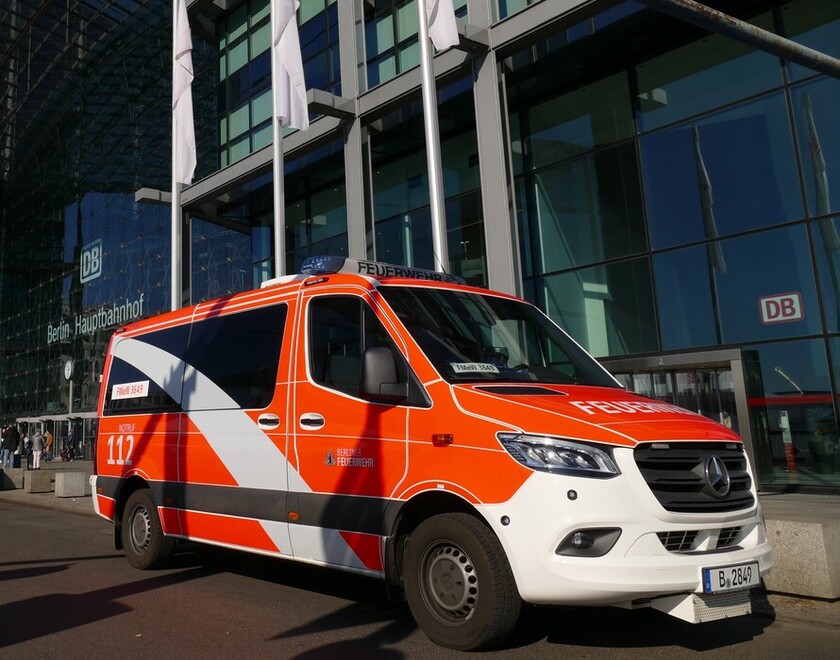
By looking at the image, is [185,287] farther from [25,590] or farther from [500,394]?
[500,394]

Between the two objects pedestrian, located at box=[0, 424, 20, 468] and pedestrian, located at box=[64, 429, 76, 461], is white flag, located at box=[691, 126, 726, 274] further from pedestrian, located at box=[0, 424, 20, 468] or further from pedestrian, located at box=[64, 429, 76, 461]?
pedestrian, located at box=[64, 429, 76, 461]

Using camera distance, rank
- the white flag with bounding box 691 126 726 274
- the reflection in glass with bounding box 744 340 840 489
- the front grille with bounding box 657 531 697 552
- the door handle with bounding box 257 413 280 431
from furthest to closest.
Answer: the white flag with bounding box 691 126 726 274, the reflection in glass with bounding box 744 340 840 489, the door handle with bounding box 257 413 280 431, the front grille with bounding box 657 531 697 552

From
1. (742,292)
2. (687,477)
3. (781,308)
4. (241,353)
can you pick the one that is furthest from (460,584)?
(742,292)

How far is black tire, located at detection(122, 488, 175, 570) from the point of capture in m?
7.51

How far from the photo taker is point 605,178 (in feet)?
51.0

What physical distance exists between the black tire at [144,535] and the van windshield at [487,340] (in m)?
3.87

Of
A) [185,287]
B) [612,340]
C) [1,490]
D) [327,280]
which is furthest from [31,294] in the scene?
[327,280]

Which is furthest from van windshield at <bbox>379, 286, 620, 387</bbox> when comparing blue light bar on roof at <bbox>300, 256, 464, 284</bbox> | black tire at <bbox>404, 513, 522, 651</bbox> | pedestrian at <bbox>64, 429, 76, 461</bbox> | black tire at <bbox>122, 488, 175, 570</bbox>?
pedestrian at <bbox>64, 429, 76, 461</bbox>

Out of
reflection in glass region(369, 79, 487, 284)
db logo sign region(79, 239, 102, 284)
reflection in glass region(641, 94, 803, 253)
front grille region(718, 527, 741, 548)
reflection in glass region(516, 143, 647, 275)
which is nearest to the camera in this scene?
front grille region(718, 527, 741, 548)

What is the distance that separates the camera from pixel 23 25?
133ft

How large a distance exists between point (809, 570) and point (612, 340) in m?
9.57

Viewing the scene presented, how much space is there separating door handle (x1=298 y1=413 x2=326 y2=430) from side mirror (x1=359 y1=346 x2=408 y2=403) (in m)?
0.75

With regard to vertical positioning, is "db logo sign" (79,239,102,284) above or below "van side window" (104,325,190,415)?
above

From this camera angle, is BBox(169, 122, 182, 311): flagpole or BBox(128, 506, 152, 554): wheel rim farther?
BBox(169, 122, 182, 311): flagpole
